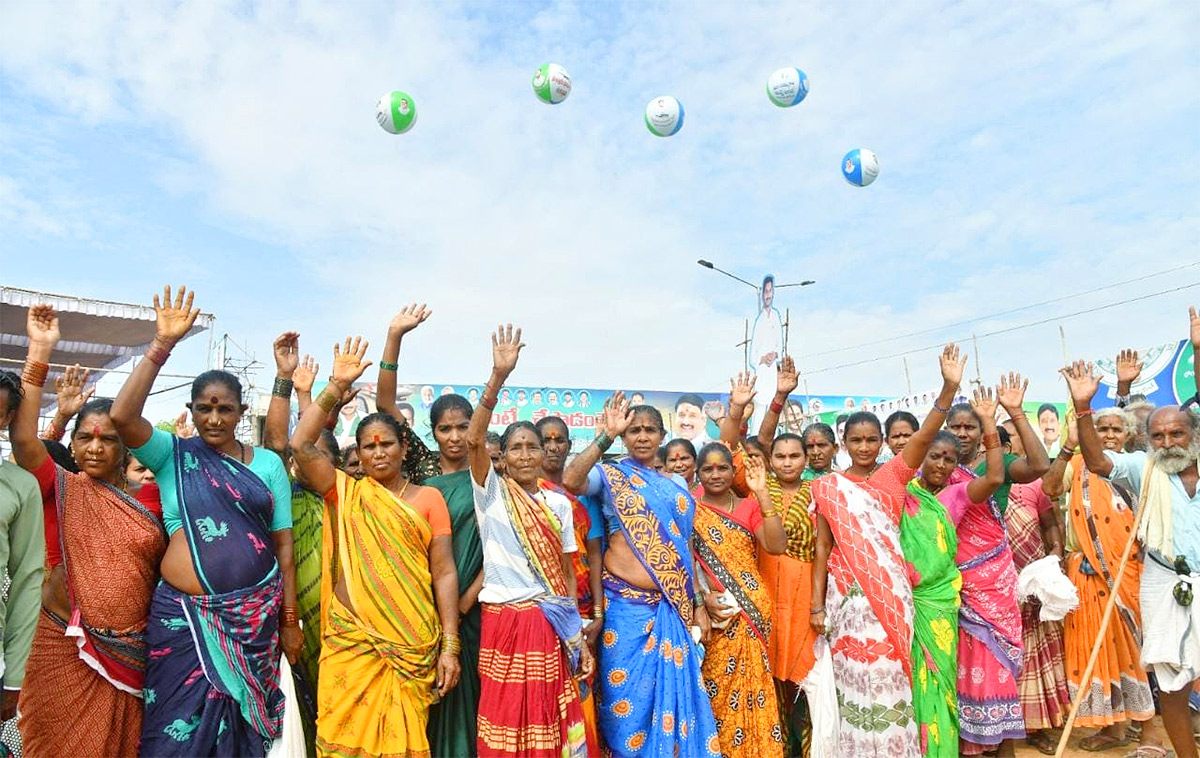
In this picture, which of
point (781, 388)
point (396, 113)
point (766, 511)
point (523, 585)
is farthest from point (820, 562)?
point (396, 113)

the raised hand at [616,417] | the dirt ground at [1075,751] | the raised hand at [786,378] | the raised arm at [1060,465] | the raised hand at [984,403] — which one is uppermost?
the raised hand at [786,378]

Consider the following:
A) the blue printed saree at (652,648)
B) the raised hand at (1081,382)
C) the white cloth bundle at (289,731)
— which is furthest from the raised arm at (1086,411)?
the white cloth bundle at (289,731)

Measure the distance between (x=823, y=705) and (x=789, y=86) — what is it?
8.34 meters

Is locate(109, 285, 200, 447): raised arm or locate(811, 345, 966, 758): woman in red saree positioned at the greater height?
locate(109, 285, 200, 447): raised arm

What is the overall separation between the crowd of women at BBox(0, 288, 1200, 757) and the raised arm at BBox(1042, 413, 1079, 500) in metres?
0.03

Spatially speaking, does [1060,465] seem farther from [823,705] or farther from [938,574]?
[823,705]

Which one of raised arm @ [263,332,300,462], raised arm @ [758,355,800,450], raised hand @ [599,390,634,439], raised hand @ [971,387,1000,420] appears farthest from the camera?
raised arm @ [758,355,800,450]

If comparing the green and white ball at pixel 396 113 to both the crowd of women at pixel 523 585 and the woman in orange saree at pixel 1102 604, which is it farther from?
the woman in orange saree at pixel 1102 604

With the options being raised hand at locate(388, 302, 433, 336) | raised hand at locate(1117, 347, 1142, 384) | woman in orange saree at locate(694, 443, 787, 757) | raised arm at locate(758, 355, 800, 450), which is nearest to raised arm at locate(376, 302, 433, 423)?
raised hand at locate(388, 302, 433, 336)

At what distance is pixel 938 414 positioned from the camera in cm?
462

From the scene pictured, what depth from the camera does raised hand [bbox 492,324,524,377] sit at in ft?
12.8

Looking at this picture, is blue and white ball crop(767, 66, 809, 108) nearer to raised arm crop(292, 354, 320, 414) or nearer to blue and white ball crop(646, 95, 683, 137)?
blue and white ball crop(646, 95, 683, 137)

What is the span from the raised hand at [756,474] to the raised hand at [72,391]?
3590 mm

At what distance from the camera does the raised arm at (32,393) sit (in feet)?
10.4
